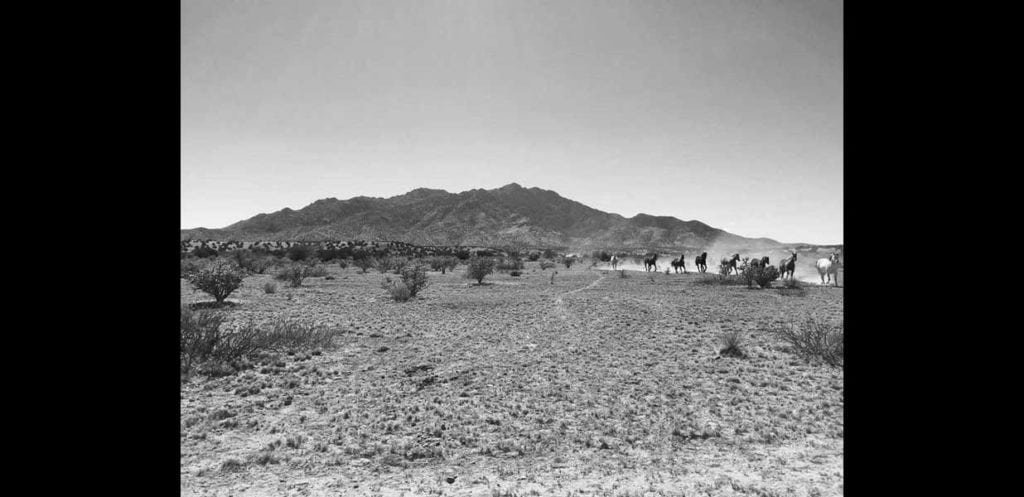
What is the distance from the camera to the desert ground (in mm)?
4898

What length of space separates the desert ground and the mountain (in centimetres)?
10240

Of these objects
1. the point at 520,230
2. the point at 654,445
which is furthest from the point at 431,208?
the point at 654,445

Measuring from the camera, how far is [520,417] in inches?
262

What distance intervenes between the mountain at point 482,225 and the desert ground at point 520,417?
102 m

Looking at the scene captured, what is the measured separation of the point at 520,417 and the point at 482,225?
127 metres

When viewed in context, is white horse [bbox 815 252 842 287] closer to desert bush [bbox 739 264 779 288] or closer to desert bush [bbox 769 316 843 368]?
desert bush [bbox 739 264 779 288]

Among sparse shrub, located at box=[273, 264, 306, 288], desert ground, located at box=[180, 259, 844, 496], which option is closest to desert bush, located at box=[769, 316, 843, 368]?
desert ground, located at box=[180, 259, 844, 496]

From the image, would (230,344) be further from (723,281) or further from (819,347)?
(723,281)

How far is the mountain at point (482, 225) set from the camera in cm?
11781

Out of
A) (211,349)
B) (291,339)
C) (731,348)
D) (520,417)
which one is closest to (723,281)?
(731,348)
